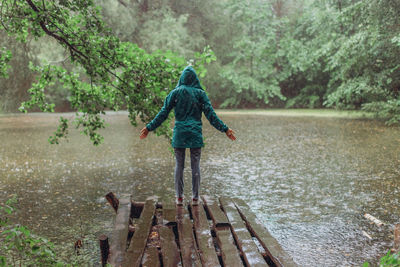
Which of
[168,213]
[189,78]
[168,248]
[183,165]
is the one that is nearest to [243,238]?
[168,248]

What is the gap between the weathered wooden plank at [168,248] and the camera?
3.30m

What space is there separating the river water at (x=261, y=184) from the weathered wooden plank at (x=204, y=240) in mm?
963

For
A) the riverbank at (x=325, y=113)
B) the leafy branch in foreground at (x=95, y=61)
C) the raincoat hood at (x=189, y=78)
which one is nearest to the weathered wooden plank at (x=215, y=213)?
the raincoat hood at (x=189, y=78)

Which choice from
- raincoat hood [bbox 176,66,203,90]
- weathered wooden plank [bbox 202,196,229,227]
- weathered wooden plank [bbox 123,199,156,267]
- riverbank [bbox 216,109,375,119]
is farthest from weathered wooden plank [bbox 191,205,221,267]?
riverbank [bbox 216,109,375,119]

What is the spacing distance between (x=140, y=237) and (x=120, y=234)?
25cm

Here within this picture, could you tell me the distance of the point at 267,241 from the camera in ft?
11.9

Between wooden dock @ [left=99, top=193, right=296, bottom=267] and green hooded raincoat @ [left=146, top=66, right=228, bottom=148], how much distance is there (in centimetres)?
88

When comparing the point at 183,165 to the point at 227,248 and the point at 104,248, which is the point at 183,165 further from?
the point at 104,248

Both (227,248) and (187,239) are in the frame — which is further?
(187,239)

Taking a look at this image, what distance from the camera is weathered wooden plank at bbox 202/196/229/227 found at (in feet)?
13.6

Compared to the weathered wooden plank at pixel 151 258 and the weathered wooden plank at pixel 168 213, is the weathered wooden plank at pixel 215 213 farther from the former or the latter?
the weathered wooden plank at pixel 151 258

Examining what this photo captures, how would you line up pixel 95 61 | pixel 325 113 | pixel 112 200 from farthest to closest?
pixel 325 113, pixel 95 61, pixel 112 200

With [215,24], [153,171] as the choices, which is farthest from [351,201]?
[215,24]

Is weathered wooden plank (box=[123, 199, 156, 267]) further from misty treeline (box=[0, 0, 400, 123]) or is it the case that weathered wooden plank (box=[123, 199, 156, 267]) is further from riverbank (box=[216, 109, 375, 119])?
misty treeline (box=[0, 0, 400, 123])
